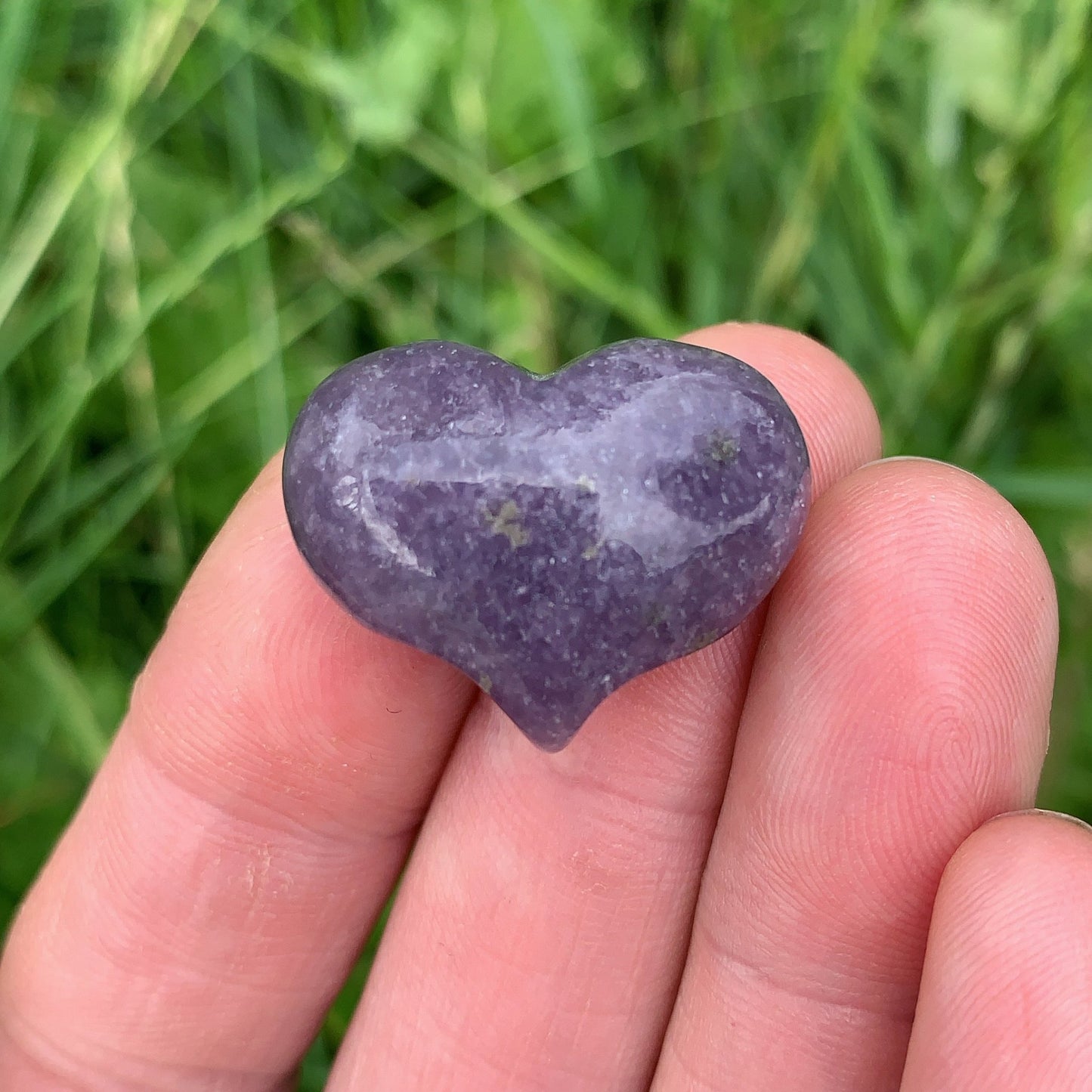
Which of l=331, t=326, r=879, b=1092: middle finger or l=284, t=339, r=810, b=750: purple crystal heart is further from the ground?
l=284, t=339, r=810, b=750: purple crystal heart

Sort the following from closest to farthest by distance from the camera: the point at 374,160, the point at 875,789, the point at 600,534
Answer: the point at 600,534 → the point at 875,789 → the point at 374,160

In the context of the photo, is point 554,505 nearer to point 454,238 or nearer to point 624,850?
point 624,850

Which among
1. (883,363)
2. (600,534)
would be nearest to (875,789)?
(600,534)

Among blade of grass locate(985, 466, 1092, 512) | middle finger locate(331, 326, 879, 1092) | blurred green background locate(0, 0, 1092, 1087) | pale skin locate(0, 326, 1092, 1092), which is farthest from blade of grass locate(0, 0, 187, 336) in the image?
blade of grass locate(985, 466, 1092, 512)

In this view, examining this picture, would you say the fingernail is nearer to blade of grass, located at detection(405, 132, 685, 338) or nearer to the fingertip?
the fingertip

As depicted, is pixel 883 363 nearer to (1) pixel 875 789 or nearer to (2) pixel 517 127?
(2) pixel 517 127

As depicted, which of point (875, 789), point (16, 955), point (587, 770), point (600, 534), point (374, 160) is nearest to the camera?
point (600, 534)
